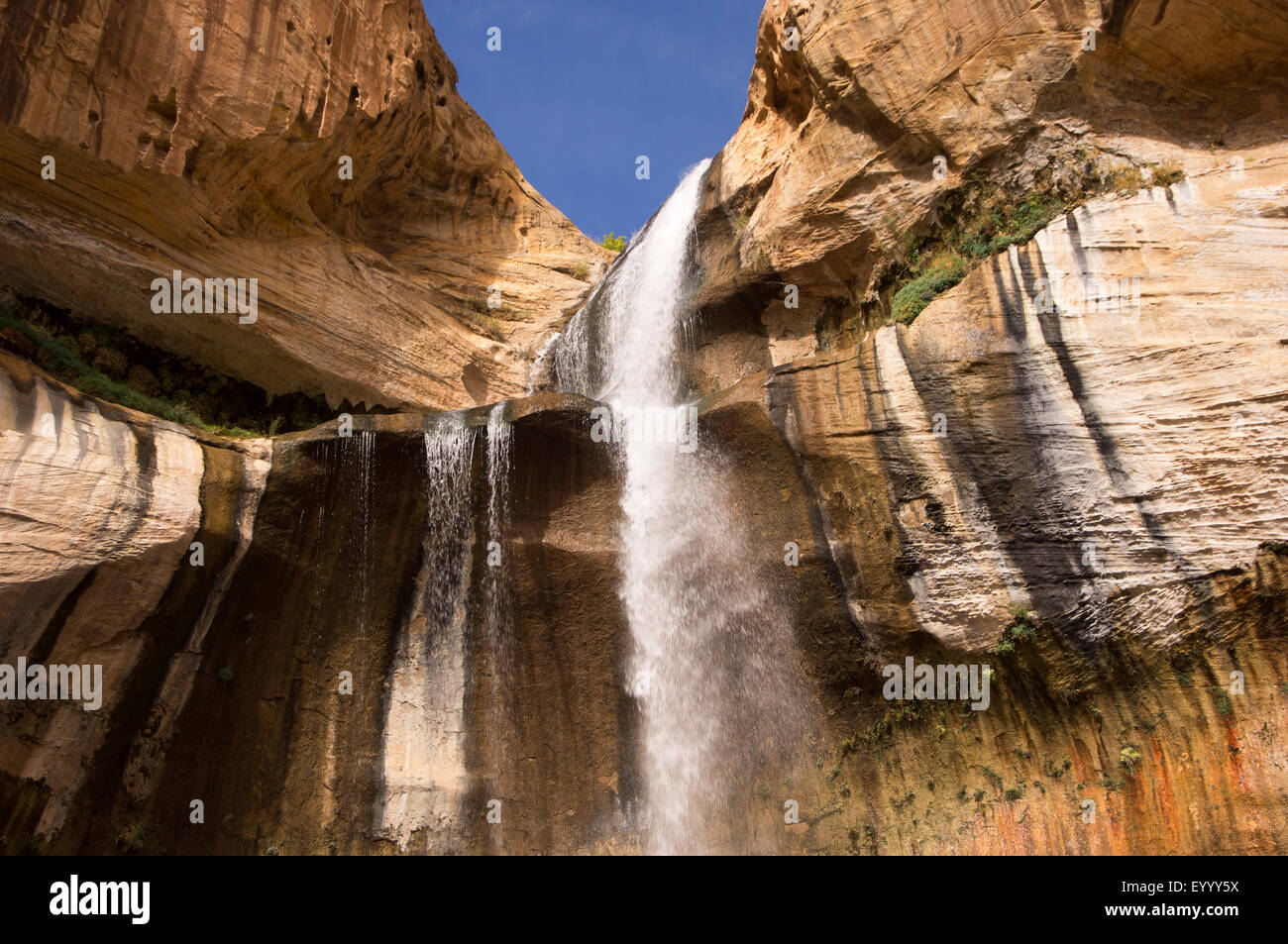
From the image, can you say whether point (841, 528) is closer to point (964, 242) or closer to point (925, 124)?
point (964, 242)

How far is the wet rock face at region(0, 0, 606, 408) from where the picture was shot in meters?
11.2

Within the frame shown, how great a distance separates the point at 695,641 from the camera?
11.5 metres

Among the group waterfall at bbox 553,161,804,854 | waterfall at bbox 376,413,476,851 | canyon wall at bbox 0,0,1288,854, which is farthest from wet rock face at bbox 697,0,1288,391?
waterfall at bbox 376,413,476,851

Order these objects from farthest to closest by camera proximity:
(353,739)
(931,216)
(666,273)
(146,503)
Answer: (666,273) → (931,216) → (353,739) → (146,503)

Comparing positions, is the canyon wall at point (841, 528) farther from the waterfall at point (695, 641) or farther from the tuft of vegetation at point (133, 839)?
the waterfall at point (695, 641)

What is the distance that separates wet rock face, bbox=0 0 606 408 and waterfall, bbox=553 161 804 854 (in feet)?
17.4

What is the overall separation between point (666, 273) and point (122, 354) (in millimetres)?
8960

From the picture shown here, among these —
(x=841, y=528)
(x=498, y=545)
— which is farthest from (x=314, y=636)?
(x=841, y=528)

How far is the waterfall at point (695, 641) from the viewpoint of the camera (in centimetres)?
1094

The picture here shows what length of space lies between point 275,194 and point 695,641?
10040 mm

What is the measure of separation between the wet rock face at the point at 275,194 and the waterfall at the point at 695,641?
5.29 metres

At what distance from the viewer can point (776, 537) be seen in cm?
1120

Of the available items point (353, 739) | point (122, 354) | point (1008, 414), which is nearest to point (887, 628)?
point (1008, 414)
